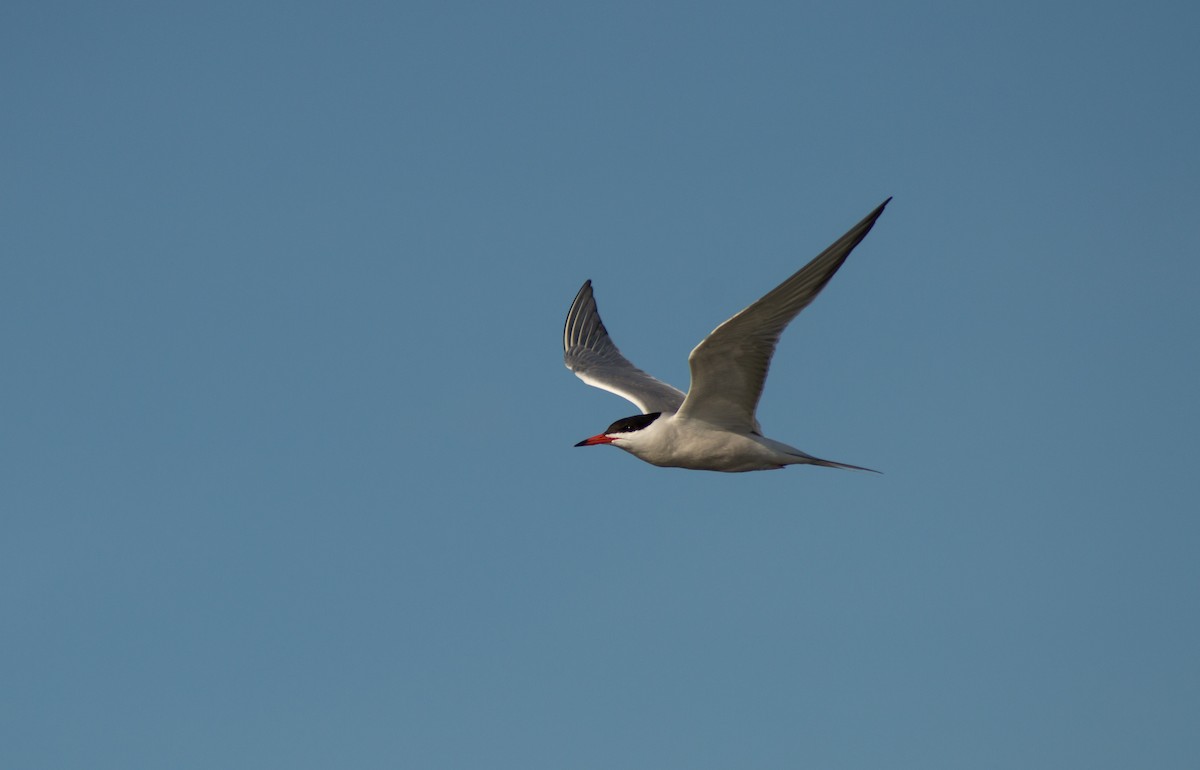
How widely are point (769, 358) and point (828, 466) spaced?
50.7 inches

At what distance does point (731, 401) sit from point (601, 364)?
15.5ft

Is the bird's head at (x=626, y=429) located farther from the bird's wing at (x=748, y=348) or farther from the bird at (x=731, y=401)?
the bird's wing at (x=748, y=348)

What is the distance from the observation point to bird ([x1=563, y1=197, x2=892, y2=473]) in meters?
10.0

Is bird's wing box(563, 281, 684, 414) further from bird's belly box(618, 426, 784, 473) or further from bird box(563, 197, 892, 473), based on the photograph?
bird's belly box(618, 426, 784, 473)

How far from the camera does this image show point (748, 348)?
10992 millimetres

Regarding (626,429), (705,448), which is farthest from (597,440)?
(705,448)

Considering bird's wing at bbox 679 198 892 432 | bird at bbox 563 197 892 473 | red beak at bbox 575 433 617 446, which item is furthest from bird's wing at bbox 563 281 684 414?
bird's wing at bbox 679 198 892 432

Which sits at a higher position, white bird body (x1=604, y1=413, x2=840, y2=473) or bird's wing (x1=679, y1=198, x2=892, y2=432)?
bird's wing (x1=679, y1=198, x2=892, y2=432)

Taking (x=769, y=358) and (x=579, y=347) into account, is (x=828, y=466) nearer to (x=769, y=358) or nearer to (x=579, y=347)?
(x=769, y=358)

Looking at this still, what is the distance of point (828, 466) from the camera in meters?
11.6

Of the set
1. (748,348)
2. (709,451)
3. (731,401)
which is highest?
(748,348)

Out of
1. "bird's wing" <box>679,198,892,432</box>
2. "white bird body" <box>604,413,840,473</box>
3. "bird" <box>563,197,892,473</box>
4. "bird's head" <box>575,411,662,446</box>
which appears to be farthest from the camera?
"bird's head" <box>575,411,662,446</box>

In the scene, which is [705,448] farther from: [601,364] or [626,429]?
[601,364]

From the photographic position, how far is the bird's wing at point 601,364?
14.5 meters
